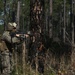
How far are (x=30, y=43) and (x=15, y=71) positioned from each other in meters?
0.97

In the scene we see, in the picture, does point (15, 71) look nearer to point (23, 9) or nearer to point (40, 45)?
point (40, 45)

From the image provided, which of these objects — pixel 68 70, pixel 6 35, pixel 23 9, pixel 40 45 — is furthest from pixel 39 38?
pixel 23 9

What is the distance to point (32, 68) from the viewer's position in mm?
6641

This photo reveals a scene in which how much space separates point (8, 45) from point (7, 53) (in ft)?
0.68

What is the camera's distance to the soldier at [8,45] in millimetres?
7375

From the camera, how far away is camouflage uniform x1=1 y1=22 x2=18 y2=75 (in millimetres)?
7395

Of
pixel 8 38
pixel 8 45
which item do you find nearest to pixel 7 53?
pixel 8 45

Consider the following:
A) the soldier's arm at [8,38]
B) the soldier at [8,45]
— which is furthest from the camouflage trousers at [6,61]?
the soldier's arm at [8,38]

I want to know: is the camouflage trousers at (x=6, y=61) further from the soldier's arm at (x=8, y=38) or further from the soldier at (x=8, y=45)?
the soldier's arm at (x=8, y=38)

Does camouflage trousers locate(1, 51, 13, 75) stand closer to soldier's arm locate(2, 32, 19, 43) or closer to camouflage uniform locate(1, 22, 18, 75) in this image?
camouflage uniform locate(1, 22, 18, 75)

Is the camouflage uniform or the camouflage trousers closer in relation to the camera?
the camouflage uniform

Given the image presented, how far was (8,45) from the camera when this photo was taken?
25.0 ft

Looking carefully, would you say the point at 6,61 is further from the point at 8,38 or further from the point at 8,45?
the point at 8,38

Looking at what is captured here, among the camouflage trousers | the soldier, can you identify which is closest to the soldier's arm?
the soldier
